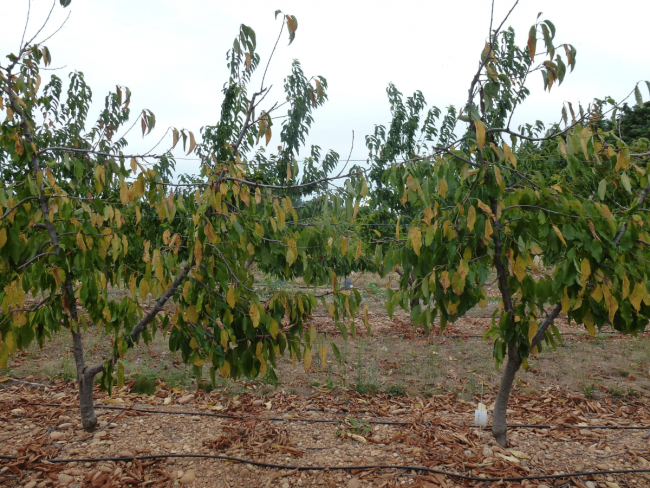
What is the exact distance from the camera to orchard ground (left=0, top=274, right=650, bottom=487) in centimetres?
247

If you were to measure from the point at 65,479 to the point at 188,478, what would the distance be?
2.23 feet

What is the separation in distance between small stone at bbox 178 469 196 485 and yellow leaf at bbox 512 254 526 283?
2118 millimetres

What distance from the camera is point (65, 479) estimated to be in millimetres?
2340

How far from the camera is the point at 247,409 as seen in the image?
11.9 ft

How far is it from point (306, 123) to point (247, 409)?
651cm

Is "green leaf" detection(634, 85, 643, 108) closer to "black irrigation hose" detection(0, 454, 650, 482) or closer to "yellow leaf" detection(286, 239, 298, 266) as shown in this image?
"yellow leaf" detection(286, 239, 298, 266)

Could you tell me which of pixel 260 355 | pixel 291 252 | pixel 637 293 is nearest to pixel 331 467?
pixel 260 355

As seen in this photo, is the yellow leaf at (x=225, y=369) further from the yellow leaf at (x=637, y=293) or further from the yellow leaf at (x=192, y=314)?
the yellow leaf at (x=637, y=293)

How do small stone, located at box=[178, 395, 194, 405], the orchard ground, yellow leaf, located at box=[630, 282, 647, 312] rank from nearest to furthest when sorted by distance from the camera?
yellow leaf, located at box=[630, 282, 647, 312] < the orchard ground < small stone, located at box=[178, 395, 194, 405]

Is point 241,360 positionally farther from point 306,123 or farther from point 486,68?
point 306,123

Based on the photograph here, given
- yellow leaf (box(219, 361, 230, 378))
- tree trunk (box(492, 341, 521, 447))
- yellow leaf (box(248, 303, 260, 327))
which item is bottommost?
tree trunk (box(492, 341, 521, 447))

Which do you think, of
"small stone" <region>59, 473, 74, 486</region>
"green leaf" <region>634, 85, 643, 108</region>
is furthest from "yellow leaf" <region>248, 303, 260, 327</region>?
"green leaf" <region>634, 85, 643, 108</region>

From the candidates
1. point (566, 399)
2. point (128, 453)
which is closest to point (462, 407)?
point (566, 399)

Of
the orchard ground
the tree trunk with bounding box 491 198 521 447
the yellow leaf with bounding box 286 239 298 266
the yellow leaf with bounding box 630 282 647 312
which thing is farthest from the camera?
the orchard ground
